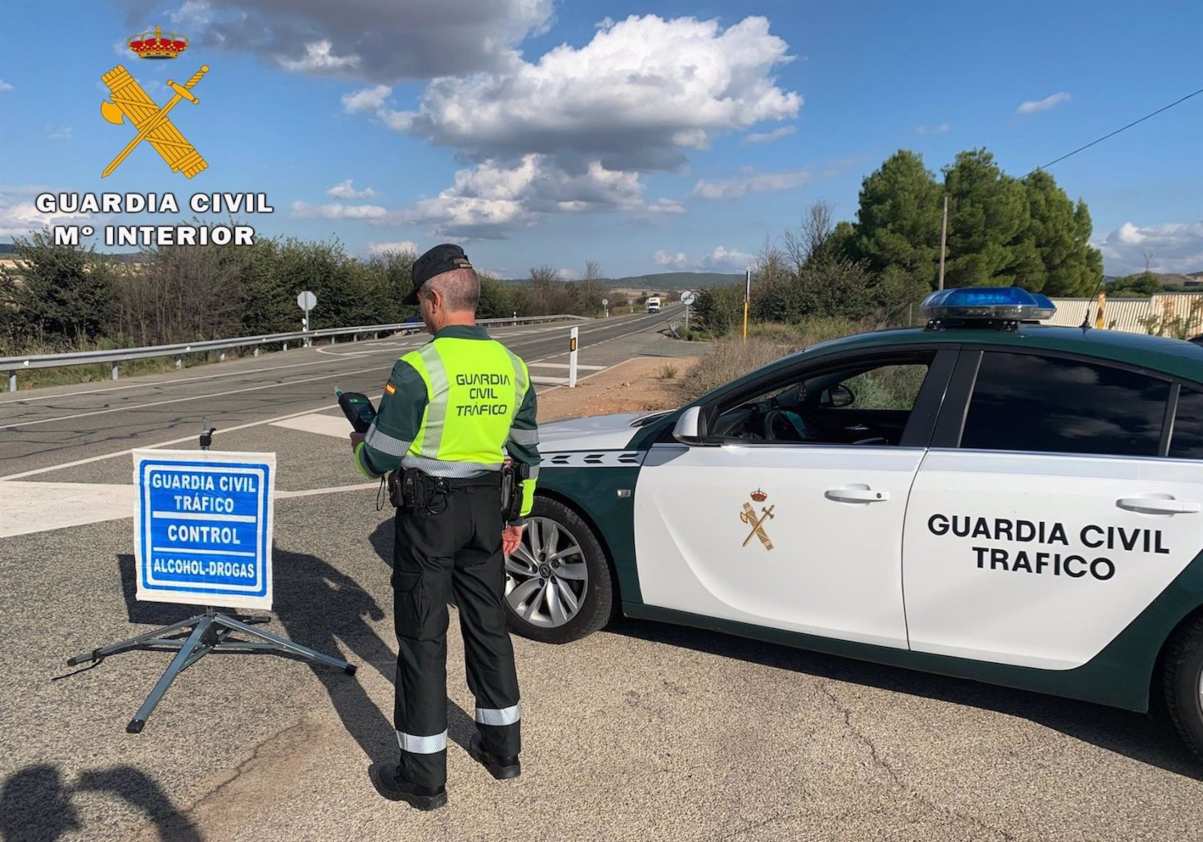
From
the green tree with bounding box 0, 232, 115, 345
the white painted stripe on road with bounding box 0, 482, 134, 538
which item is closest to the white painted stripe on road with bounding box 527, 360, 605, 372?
the green tree with bounding box 0, 232, 115, 345

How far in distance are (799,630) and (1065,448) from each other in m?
1.27

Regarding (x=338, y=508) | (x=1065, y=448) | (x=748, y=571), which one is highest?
(x=1065, y=448)

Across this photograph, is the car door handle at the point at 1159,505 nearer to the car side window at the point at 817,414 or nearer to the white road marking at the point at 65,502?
the car side window at the point at 817,414

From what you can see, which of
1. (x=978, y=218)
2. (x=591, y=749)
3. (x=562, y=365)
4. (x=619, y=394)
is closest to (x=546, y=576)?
(x=591, y=749)

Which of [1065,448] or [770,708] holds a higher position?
[1065,448]

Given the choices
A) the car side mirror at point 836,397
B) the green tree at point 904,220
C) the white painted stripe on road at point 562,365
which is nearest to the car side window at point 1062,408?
the car side mirror at point 836,397

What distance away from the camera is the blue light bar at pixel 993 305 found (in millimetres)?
3500

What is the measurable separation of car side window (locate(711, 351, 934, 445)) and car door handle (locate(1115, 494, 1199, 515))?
0.91 m

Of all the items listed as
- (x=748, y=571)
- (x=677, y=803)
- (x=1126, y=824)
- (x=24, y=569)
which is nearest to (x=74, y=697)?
(x=24, y=569)

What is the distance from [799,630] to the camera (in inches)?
141

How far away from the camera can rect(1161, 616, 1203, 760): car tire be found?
2926 mm

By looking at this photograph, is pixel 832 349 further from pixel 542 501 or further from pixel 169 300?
pixel 169 300

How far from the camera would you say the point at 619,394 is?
53.6 feet

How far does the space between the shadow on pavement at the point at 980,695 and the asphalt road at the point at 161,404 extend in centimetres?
741
